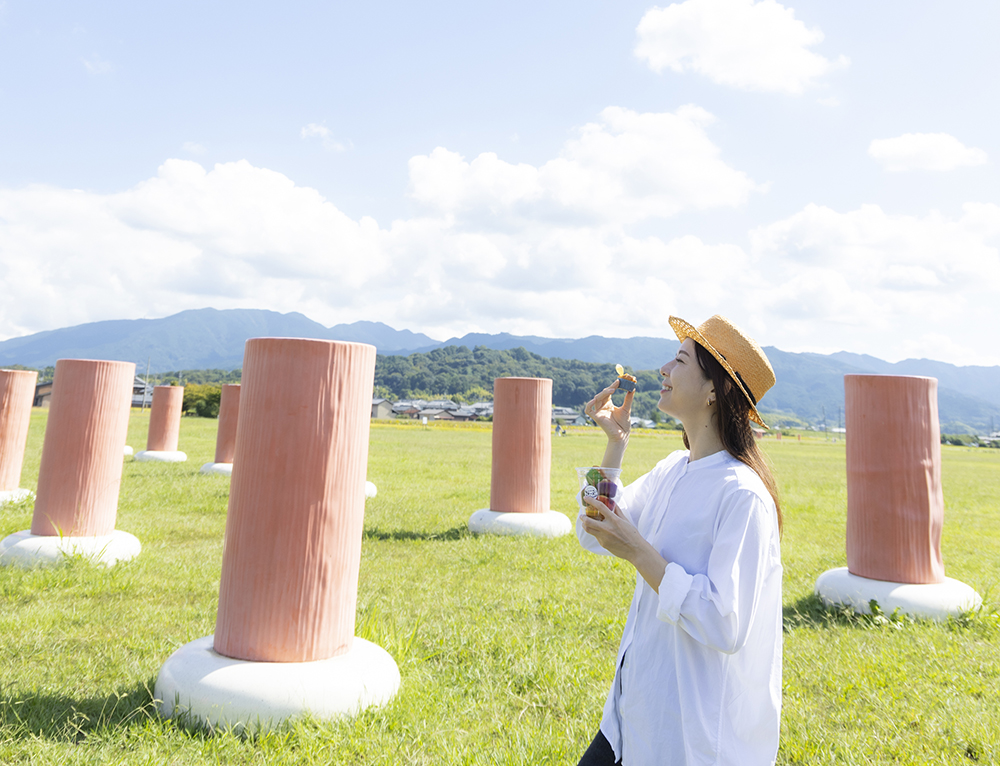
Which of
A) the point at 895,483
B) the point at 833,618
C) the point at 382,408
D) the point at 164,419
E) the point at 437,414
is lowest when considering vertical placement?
the point at 833,618

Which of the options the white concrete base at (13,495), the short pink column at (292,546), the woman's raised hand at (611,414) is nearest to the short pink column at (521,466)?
the short pink column at (292,546)

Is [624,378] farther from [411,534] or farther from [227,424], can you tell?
[227,424]

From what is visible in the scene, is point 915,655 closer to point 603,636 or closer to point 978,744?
point 978,744

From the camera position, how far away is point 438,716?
3812mm

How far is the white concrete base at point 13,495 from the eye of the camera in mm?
9906

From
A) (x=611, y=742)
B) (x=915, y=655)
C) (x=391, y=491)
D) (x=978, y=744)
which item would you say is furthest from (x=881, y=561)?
(x=391, y=491)

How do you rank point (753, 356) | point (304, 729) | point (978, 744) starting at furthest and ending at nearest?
point (978, 744) < point (304, 729) < point (753, 356)

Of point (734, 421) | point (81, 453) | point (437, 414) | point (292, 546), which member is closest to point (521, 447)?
point (81, 453)

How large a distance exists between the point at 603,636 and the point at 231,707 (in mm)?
2980

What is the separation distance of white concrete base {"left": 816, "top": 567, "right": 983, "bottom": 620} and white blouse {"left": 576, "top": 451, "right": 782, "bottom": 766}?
454 centimetres

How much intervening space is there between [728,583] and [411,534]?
25.6ft

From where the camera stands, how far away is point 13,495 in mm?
10070

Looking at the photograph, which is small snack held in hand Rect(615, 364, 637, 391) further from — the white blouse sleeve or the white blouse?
the white blouse sleeve

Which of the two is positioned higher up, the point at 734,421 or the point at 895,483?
the point at 734,421
